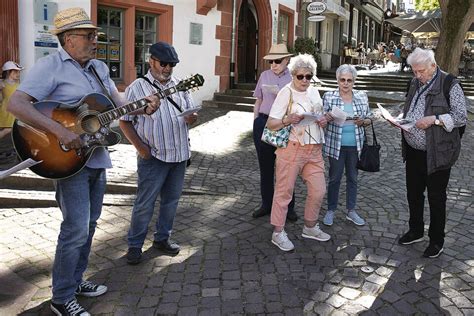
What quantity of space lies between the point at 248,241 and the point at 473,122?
7787 millimetres

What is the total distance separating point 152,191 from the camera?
3.96m

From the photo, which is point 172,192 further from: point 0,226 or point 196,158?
point 196,158

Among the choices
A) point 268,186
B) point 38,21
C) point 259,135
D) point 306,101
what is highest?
point 38,21

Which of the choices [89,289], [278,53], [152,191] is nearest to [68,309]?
[89,289]

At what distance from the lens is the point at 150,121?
3.84 meters

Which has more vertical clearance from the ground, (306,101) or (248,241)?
(306,101)

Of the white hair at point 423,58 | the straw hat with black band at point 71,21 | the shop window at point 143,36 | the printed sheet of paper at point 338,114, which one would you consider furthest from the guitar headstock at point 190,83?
the shop window at point 143,36

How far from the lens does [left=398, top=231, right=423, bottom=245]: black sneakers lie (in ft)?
14.9

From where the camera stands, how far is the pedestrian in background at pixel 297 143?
4.18 meters

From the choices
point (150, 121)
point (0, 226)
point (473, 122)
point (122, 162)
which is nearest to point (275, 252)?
point (150, 121)

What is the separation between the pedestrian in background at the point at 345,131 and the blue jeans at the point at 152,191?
1531 millimetres

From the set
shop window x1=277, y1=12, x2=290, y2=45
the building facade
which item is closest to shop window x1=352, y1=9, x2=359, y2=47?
the building facade

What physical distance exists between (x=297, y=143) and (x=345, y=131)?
2.59 feet

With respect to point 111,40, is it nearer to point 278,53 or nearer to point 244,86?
point 244,86
